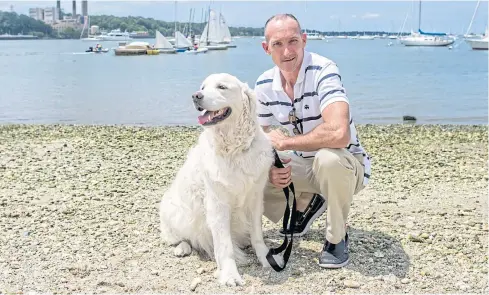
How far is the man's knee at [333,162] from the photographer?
423 centimetres

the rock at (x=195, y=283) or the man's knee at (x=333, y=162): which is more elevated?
the man's knee at (x=333, y=162)

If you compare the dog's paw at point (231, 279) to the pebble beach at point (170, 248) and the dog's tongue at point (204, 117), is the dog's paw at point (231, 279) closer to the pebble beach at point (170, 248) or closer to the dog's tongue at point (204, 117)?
the pebble beach at point (170, 248)

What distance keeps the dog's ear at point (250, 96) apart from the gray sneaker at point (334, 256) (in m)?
1.22

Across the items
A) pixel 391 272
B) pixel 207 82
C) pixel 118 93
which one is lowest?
pixel 118 93

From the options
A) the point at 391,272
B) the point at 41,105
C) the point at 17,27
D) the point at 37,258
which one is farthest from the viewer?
the point at 17,27

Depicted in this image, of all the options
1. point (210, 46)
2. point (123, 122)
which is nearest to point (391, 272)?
point (123, 122)

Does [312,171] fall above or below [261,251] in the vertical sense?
above

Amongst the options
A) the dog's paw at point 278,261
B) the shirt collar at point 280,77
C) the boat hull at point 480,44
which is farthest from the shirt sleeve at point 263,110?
the boat hull at point 480,44

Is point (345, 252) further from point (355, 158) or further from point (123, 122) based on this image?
point (123, 122)

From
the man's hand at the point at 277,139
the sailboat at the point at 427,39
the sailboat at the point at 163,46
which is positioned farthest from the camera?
the sailboat at the point at 427,39

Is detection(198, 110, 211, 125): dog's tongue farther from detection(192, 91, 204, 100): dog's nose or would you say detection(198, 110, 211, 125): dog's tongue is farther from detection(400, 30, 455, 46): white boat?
detection(400, 30, 455, 46): white boat

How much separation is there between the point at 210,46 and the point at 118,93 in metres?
52.5

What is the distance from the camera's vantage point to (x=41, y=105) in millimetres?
22250

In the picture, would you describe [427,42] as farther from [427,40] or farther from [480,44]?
[480,44]
